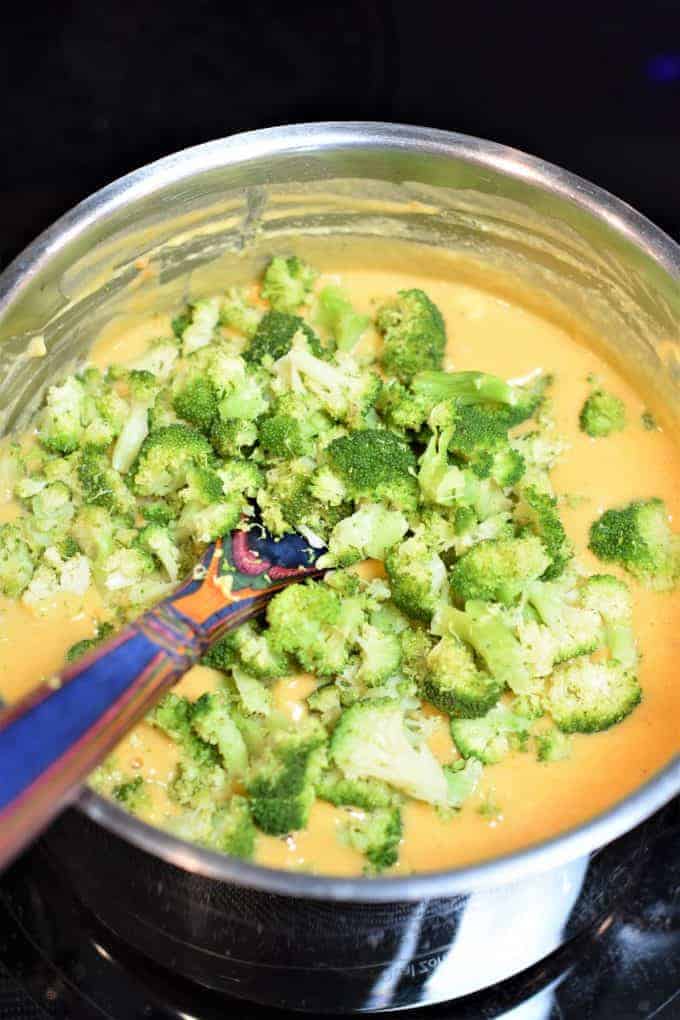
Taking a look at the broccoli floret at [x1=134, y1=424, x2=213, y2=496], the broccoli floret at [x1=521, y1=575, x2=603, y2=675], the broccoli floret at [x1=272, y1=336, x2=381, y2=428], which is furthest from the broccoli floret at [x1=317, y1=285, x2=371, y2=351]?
the broccoli floret at [x1=521, y1=575, x2=603, y2=675]

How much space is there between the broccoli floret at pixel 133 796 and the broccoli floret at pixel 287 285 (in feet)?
3.38

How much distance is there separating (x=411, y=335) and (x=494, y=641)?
0.68 metres

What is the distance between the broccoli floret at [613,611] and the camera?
1851mm

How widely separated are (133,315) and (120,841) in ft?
3.82

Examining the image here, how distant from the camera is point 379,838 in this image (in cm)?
163

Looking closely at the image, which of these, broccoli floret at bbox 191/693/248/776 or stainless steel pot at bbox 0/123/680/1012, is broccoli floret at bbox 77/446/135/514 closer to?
stainless steel pot at bbox 0/123/680/1012

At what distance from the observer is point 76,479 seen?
2014 millimetres

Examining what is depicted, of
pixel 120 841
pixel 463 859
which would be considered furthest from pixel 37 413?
pixel 463 859

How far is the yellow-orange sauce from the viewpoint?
5.53 ft

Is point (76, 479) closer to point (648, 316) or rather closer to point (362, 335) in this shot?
point (362, 335)

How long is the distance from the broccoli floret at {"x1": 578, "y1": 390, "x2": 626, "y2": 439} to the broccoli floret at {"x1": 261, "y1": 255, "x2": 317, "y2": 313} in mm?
619

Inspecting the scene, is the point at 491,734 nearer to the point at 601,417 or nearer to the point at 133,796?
the point at 133,796

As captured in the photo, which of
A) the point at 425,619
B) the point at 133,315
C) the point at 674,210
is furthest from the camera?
the point at 674,210

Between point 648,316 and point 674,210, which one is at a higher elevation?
point 674,210
